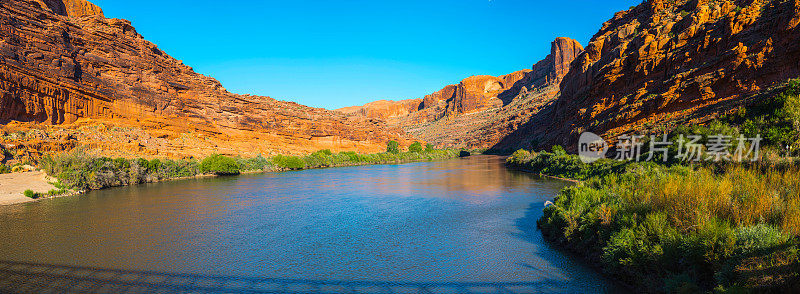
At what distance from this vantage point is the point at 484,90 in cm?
16462

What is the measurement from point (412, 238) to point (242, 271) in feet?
15.9

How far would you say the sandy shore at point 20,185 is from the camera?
18.4 meters

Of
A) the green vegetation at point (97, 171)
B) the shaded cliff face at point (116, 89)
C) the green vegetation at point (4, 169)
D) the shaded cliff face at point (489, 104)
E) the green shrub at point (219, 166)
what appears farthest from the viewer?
the shaded cliff face at point (489, 104)

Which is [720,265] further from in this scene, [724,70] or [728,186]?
[724,70]

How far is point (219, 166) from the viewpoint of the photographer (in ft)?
121

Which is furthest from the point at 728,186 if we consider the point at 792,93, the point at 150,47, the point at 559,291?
the point at 150,47

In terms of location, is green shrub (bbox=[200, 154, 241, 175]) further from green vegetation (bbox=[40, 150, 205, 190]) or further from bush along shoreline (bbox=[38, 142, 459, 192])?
green vegetation (bbox=[40, 150, 205, 190])

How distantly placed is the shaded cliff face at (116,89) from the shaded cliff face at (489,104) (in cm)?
3751

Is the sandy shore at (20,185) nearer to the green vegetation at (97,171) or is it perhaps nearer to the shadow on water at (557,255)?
the green vegetation at (97,171)

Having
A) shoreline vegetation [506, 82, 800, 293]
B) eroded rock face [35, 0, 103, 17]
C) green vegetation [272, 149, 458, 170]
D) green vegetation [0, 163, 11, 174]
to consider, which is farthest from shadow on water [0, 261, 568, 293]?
eroded rock face [35, 0, 103, 17]

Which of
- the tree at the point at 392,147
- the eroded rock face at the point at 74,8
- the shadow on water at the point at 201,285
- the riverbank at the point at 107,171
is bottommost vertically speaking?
the shadow on water at the point at 201,285

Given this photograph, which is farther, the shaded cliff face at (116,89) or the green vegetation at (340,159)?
the green vegetation at (340,159)

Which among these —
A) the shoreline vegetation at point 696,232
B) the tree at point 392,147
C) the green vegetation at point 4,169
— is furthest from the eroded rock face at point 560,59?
the green vegetation at point 4,169

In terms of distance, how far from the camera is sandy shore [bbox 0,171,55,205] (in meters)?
18.4
